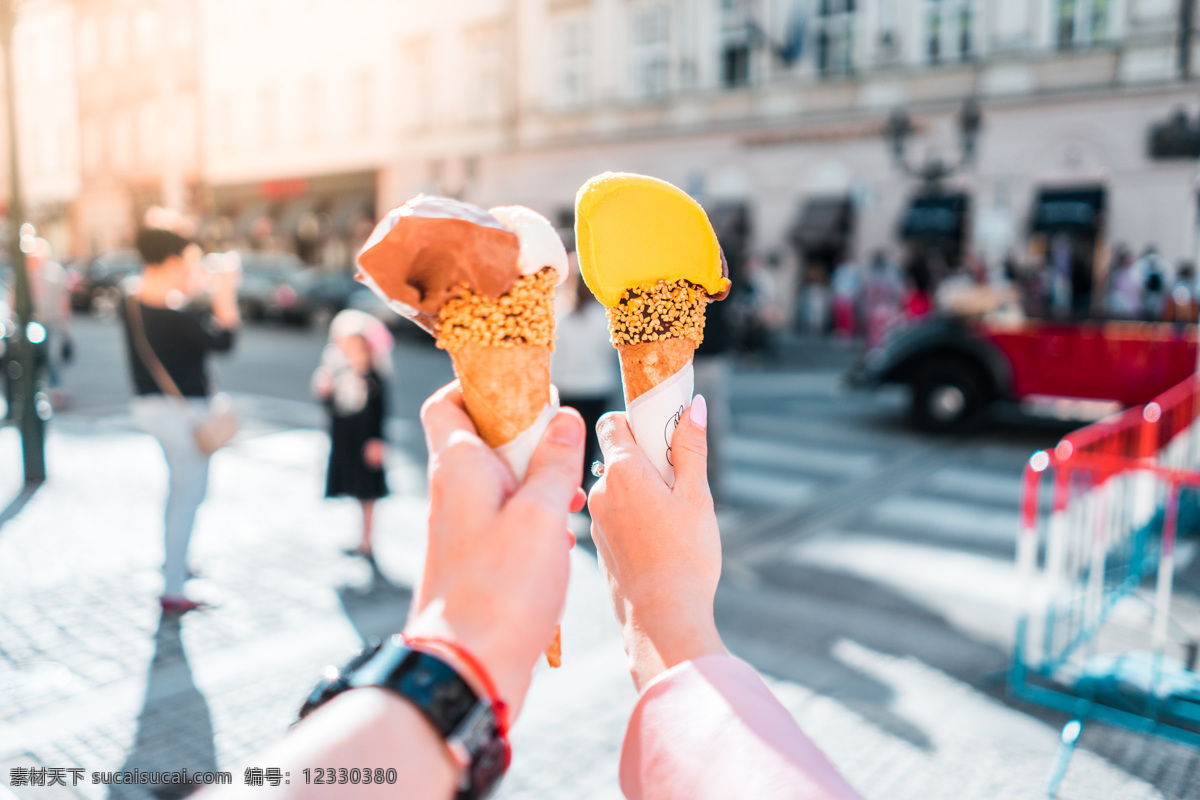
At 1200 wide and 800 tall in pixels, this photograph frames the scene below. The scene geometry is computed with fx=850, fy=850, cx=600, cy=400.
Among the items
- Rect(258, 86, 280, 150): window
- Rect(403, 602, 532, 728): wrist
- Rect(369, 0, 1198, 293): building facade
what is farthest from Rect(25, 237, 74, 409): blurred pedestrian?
Rect(258, 86, 280, 150): window

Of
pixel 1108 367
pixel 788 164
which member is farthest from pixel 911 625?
pixel 788 164

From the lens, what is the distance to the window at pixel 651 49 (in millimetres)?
22766

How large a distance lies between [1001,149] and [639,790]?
2022cm

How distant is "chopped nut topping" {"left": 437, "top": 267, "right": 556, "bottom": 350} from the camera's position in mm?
1252

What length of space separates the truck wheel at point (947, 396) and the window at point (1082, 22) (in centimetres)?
1170

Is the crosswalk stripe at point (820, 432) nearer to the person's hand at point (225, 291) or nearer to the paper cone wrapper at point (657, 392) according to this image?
the person's hand at point (225, 291)

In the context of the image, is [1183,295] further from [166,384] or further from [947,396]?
[166,384]

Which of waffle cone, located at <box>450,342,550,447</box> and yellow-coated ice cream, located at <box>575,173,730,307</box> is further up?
yellow-coated ice cream, located at <box>575,173,730,307</box>

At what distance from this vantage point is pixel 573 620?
4.68 m

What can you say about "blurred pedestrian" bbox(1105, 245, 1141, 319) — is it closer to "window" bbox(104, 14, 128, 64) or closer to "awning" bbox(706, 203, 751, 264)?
"awning" bbox(706, 203, 751, 264)

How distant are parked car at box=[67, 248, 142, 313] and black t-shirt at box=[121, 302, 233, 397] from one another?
74.6 ft

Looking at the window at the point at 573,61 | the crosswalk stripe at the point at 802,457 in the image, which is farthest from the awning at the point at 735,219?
the crosswalk stripe at the point at 802,457

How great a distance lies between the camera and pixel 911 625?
4.75m

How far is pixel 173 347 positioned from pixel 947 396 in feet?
26.5
